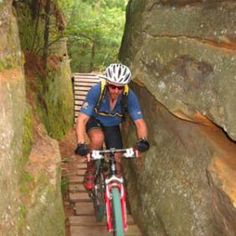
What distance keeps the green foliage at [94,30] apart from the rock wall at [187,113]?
4.90 meters

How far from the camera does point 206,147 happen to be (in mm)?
6707

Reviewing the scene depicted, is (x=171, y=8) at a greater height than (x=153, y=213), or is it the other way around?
(x=171, y=8)

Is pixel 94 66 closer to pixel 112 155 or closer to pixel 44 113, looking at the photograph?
pixel 44 113

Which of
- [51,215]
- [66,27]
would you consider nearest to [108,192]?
[51,215]

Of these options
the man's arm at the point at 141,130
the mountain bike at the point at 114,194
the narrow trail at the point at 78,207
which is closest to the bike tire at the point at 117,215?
the mountain bike at the point at 114,194

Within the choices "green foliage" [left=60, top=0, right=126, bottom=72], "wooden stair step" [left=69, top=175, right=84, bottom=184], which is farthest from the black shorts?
"green foliage" [left=60, top=0, right=126, bottom=72]

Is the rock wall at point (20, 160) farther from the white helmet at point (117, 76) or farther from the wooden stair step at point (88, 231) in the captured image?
the white helmet at point (117, 76)

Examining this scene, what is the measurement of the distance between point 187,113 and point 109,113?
1.30 meters

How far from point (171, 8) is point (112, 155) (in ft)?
9.24

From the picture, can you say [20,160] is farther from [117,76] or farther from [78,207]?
[78,207]

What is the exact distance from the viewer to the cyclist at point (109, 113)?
6.51 m

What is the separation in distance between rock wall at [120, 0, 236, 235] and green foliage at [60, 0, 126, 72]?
4903 mm

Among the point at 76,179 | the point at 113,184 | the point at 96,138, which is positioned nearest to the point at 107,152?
the point at 113,184

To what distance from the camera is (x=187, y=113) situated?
6.88 metres
